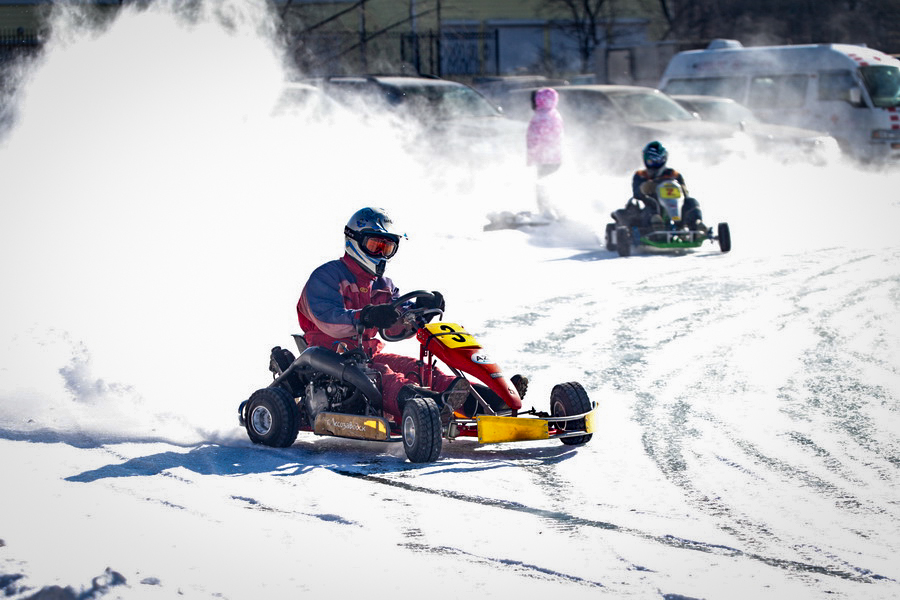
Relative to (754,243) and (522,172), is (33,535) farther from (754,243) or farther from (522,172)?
(522,172)

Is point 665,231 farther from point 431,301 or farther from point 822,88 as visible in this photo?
point 822,88

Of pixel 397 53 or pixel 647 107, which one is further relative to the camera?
pixel 397 53

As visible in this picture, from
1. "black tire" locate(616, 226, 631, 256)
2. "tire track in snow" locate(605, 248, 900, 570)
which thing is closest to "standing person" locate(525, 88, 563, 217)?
"black tire" locate(616, 226, 631, 256)

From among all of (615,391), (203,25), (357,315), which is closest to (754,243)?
(203,25)

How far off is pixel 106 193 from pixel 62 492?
7.74 metres

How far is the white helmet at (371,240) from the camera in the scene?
22.6ft

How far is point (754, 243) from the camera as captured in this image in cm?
1605

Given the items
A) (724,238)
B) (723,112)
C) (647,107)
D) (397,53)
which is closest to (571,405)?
(724,238)

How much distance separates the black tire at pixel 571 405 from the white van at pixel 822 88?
17892 millimetres

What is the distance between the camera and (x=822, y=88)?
24.1 m

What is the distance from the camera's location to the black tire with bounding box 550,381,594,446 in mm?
6664

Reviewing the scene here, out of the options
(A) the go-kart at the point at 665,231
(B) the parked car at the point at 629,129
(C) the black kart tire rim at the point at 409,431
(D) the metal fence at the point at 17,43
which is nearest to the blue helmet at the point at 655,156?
(A) the go-kart at the point at 665,231

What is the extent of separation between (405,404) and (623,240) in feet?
29.1

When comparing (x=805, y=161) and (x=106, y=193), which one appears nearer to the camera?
(x=106, y=193)
